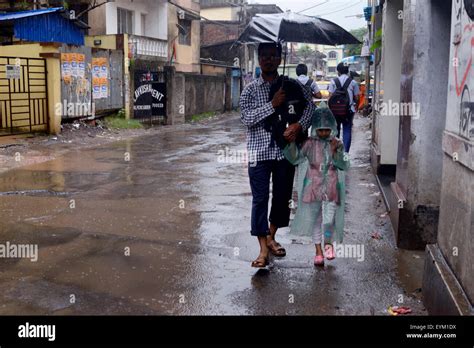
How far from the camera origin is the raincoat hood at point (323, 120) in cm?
485

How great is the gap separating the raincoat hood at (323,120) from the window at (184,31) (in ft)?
80.2

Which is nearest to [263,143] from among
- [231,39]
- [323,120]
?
[323,120]

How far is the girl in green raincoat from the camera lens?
16.0 ft

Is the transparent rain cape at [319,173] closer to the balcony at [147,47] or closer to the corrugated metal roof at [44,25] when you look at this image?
the corrugated metal roof at [44,25]

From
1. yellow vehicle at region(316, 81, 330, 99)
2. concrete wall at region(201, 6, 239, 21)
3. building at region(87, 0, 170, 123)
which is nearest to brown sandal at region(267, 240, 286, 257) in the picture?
building at region(87, 0, 170, 123)

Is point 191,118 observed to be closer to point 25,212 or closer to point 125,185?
point 125,185

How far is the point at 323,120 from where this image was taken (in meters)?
4.86

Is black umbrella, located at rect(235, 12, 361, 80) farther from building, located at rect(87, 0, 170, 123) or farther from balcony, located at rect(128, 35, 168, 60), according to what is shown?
balcony, located at rect(128, 35, 168, 60)

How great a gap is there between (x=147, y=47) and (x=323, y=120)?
20229 millimetres

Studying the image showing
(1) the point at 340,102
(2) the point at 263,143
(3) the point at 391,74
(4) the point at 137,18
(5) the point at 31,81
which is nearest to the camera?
(2) the point at 263,143

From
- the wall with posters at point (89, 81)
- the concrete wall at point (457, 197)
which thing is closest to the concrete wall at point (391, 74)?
the concrete wall at point (457, 197)

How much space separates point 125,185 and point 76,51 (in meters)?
9.22

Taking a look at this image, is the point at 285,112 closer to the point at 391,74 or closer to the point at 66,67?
the point at 391,74
